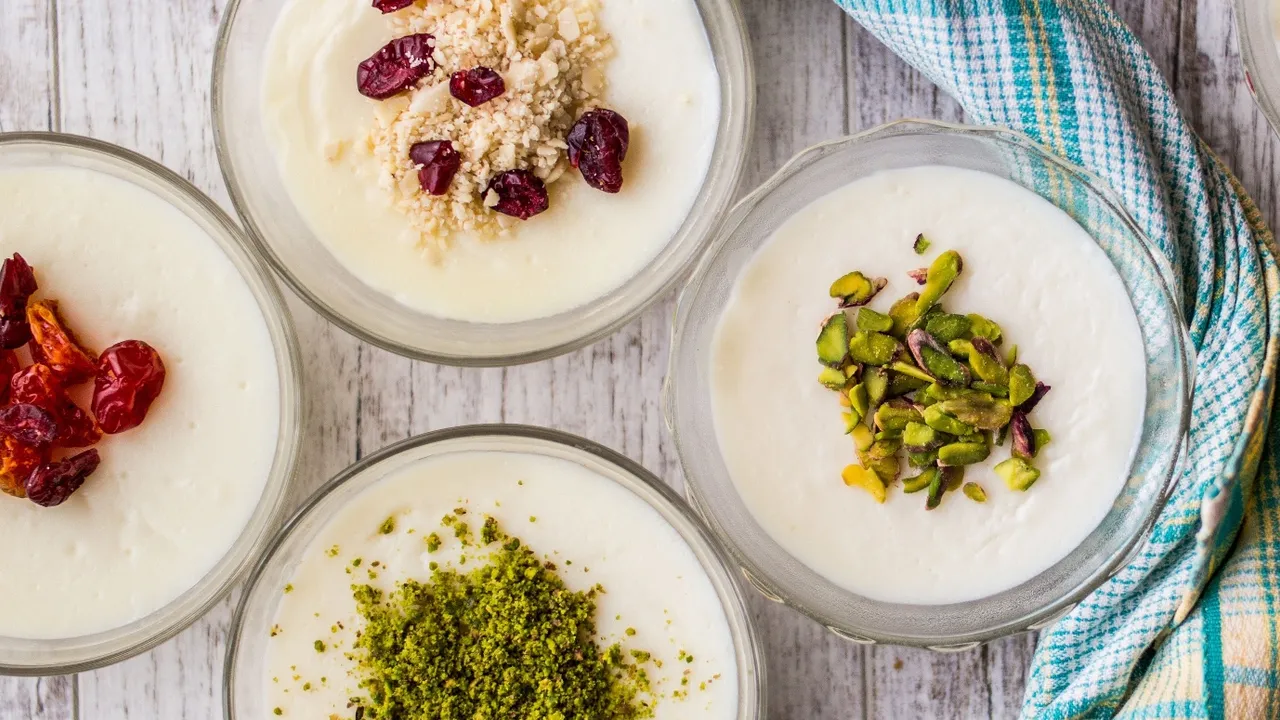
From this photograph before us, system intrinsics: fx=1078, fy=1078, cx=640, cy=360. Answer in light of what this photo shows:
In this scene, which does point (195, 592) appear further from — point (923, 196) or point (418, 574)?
point (923, 196)

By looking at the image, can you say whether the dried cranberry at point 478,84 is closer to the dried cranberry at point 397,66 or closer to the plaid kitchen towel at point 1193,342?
the dried cranberry at point 397,66

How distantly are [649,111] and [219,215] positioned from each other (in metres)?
0.67

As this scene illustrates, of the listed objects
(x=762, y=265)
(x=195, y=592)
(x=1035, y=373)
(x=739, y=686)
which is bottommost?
(x=739, y=686)

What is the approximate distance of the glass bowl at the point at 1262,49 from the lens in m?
1.68

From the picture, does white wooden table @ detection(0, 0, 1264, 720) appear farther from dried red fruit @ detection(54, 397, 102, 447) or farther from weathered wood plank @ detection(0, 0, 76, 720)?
dried red fruit @ detection(54, 397, 102, 447)

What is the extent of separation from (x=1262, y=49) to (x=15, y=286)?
1.93 m

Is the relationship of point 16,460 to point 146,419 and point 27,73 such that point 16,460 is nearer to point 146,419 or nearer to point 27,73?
point 146,419

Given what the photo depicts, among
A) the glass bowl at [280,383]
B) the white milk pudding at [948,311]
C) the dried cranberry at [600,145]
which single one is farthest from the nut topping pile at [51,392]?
the white milk pudding at [948,311]

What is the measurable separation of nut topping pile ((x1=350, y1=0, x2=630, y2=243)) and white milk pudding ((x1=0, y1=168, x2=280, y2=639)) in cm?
32

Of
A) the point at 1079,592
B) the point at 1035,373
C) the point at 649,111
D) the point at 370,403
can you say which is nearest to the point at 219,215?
the point at 370,403

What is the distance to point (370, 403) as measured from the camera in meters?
1.78

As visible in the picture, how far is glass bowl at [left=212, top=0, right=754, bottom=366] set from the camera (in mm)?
1613

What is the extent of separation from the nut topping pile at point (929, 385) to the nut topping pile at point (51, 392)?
3.28 ft

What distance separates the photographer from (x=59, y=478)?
Answer: 157 cm
